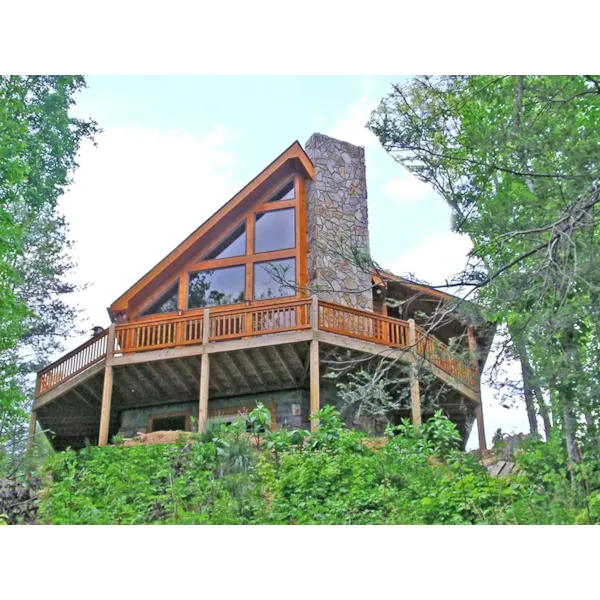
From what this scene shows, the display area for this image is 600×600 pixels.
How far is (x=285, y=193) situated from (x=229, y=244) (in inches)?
54.8

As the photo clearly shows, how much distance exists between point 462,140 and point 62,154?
35.0 ft

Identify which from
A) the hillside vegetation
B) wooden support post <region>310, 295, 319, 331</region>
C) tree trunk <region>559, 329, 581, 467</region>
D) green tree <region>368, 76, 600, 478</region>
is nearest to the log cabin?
wooden support post <region>310, 295, 319, 331</region>

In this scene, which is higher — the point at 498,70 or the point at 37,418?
the point at 498,70

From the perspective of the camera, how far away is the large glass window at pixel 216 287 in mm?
13492

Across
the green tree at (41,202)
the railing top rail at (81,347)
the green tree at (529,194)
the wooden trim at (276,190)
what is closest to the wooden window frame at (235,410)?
the railing top rail at (81,347)

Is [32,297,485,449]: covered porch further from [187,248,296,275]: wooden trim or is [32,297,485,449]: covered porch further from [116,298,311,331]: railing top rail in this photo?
[187,248,296,275]: wooden trim

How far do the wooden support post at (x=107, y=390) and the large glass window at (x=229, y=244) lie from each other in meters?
2.28

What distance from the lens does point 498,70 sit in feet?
26.6

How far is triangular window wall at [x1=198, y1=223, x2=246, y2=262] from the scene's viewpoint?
1380cm

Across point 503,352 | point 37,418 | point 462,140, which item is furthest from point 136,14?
point 37,418

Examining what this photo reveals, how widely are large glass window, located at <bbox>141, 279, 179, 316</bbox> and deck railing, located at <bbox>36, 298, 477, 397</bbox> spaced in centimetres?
74

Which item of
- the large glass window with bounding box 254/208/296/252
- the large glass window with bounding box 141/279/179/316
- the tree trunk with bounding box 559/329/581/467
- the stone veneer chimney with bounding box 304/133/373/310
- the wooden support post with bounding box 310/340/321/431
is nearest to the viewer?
the tree trunk with bounding box 559/329/581/467
